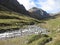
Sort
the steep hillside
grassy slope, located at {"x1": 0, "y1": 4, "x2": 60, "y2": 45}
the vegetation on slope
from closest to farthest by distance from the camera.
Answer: grassy slope, located at {"x1": 0, "y1": 4, "x2": 60, "y2": 45} → the steep hillside → the vegetation on slope

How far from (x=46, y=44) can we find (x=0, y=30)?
49.0 metres

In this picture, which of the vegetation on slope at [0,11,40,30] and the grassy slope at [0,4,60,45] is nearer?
the grassy slope at [0,4,60,45]

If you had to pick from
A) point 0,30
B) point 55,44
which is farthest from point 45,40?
point 0,30

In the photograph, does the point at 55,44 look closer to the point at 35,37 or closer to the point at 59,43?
the point at 59,43

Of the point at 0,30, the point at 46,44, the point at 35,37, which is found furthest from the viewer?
the point at 0,30

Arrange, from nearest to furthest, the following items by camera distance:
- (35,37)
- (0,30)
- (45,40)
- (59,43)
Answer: (59,43)
(45,40)
(35,37)
(0,30)

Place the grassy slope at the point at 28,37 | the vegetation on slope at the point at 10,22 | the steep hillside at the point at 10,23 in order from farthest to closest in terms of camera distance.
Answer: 1. the vegetation on slope at the point at 10,22
2. the steep hillside at the point at 10,23
3. the grassy slope at the point at 28,37

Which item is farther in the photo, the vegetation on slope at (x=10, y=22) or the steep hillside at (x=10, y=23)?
the vegetation on slope at (x=10, y=22)

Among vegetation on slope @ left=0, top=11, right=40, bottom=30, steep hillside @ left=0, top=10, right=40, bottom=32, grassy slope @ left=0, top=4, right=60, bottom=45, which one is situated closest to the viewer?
grassy slope @ left=0, top=4, right=60, bottom=45

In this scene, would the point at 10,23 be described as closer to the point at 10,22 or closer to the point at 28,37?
the point at 10,22

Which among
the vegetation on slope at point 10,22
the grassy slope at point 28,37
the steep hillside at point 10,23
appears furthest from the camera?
the vegetation on slope at point 10,22

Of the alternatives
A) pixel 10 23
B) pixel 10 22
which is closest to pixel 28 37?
pixel 10 23

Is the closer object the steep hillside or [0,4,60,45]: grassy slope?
[0,4,60,45]: grassy slope

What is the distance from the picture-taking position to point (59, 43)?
28.5 m
